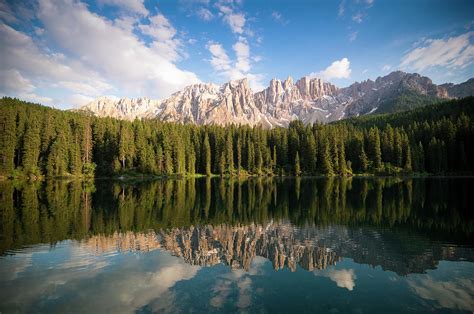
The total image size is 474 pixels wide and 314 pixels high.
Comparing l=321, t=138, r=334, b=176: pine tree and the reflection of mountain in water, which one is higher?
l=321, t=138, r=334, b=176: pine tree

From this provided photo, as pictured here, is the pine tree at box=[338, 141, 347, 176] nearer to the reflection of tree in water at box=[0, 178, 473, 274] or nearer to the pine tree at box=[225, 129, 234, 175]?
the pine tree at box=[225, 129, 234, 175]

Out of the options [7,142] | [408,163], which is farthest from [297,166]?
[7,142]

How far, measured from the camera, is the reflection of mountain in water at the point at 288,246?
15.7 metres

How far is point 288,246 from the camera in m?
18.6

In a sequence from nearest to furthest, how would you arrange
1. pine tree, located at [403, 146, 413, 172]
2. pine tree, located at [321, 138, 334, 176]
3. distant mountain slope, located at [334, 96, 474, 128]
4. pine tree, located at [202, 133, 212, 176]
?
pine tree, located at [403, 146, 413, 172] < pine tree, located at [321, 138, 334, 176] < pine tree, located at [202, 133, 212, 176] < distant mountain slope, located at [334, 96, 474, 128]

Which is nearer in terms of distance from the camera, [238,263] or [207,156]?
[238,263]

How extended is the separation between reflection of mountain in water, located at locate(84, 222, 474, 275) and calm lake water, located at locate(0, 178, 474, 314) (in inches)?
2.6

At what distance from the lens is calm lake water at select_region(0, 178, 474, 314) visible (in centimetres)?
1112

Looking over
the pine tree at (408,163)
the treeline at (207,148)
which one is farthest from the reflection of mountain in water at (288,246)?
the pine tree at (408,163)

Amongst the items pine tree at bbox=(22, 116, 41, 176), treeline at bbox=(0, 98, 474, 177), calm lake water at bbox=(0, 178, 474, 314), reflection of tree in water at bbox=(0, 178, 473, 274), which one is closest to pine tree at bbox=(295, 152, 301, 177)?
treeline at bbox=(0, 98, 474, 177)

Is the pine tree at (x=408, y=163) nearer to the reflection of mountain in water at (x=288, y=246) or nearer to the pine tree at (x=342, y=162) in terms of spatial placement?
the pine tree at (x=342, y=162)

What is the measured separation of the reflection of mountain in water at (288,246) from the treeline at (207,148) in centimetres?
9198

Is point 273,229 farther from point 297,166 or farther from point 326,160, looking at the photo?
point 326,160

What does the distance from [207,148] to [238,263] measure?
113 m
